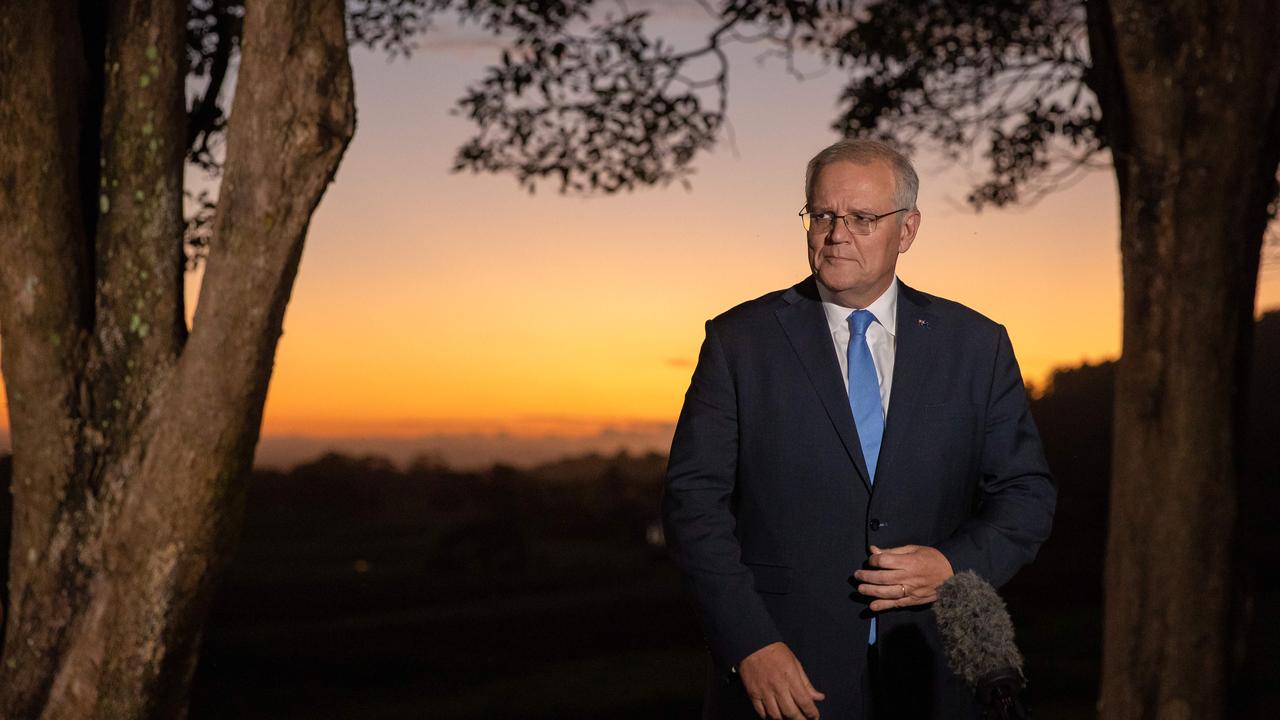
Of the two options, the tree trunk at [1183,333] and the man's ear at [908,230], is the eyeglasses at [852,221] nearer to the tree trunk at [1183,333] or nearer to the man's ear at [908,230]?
the man's ear at [908,230]

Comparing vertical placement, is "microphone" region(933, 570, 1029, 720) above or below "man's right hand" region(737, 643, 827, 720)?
above

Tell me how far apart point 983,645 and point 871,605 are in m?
1.01

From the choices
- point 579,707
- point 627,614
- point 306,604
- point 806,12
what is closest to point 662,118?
point 806,12

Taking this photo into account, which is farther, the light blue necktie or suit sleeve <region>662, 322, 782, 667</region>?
the light blue necktie

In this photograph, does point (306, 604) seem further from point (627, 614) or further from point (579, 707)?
point (579, 707)

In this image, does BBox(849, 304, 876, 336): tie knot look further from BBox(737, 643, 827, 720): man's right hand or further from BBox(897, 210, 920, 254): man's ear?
BBox(737, 643, 827, 720): man's right hand

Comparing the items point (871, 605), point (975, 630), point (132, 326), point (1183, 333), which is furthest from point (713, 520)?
point (132, 326)

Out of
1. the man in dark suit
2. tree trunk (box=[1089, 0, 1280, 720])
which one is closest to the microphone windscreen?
the man in dark suit

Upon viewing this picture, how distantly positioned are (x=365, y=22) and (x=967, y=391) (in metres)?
8.02

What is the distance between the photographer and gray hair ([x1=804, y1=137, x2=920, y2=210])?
394 cm

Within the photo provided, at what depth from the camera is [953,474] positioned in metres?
4.02

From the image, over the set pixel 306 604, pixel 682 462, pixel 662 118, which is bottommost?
pixel 306 604

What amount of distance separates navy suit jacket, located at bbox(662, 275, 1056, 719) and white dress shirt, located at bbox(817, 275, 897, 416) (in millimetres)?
44

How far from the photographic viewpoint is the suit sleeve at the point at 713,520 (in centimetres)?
374
